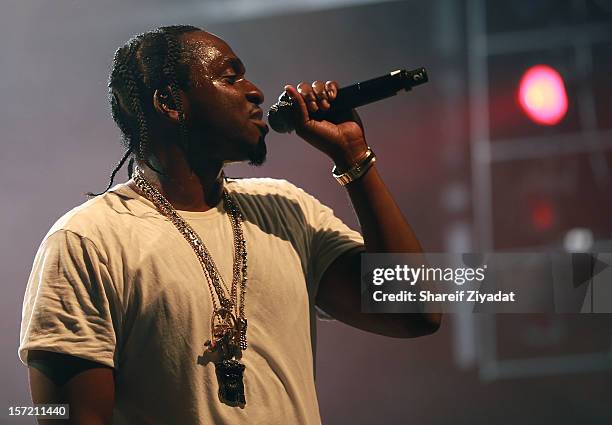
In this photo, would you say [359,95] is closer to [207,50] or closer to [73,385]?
[207,50]

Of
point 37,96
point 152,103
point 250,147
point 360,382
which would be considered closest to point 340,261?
point 250,147

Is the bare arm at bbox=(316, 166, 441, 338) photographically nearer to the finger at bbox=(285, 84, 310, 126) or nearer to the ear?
the finger at bbox=(285, 84, 310, 126)

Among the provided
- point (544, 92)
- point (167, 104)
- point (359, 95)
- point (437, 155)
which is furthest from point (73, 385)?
point (544, 92)

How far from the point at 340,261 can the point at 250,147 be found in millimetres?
230

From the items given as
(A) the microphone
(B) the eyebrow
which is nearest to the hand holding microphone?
(A) the microphone

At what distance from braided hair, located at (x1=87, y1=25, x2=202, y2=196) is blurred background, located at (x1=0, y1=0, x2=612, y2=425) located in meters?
0.87

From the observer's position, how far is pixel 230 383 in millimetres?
1260

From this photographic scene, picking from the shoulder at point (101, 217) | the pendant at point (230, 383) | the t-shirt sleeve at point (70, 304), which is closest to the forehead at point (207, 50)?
the shoulder at point (101, 217)

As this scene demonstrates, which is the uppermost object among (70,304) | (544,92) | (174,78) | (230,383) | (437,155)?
(544,92)

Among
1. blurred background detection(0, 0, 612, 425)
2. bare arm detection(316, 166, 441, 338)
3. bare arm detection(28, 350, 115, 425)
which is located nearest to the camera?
bare arm detection(28, 350, 115, 425)

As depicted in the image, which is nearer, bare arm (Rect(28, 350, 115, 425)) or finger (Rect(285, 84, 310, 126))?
bare arm (Rect(28, 350, 115, 425))

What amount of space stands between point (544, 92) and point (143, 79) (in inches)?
54.5

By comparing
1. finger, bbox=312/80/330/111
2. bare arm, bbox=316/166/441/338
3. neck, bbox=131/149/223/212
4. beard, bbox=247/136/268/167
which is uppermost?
finger, bbox=312/80/330/111

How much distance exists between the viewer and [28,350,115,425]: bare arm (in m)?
1.21
